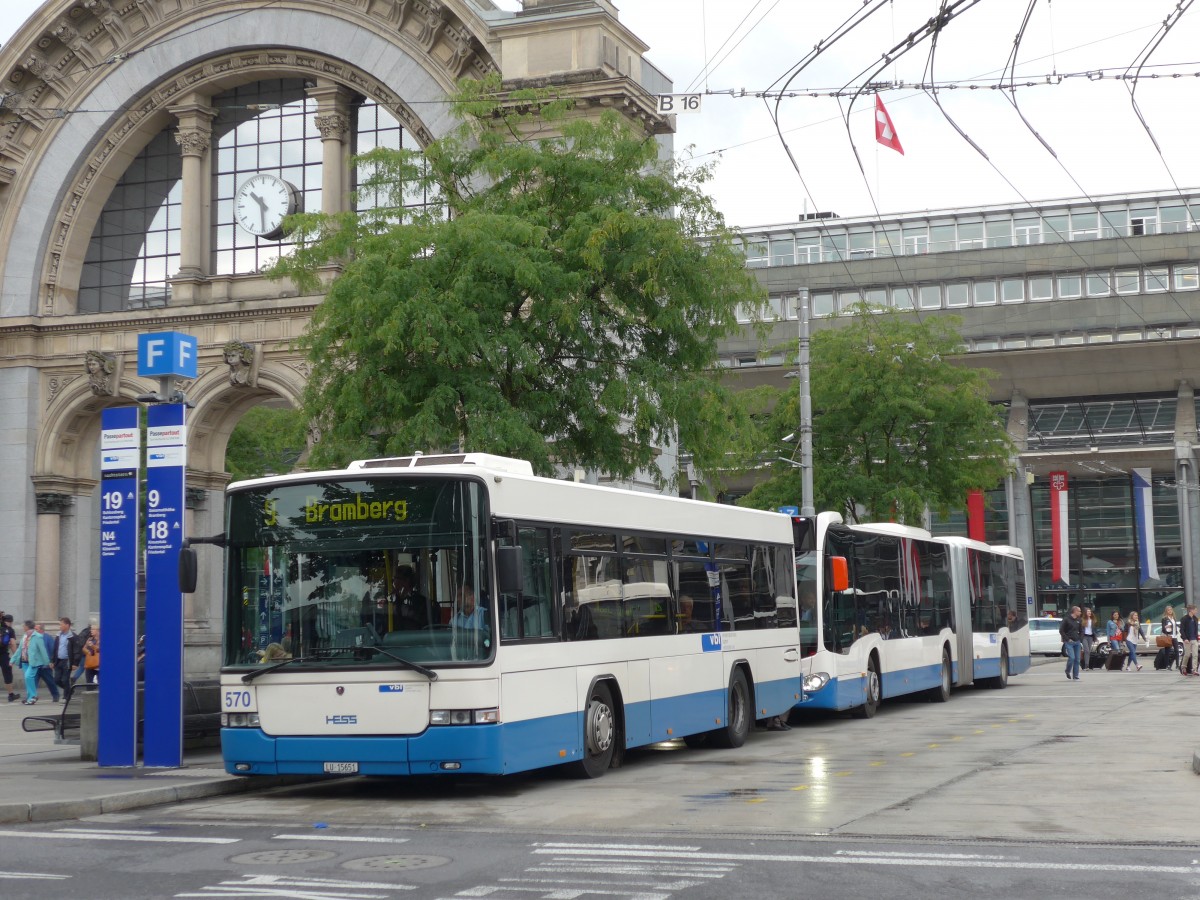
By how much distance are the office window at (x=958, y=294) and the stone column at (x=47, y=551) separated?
39.1m

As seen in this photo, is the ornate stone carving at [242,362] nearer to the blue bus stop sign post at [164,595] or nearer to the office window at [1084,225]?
the blue bus stop sign post at [164,595]

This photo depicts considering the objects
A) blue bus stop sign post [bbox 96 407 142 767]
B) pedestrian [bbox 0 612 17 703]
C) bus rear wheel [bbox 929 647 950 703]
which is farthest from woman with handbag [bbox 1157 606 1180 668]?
blue bus stop sign post [bbox 96 407 142 767]

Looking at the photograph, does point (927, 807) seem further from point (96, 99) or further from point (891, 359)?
point (96, 99)

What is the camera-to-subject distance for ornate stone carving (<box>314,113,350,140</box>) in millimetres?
34375

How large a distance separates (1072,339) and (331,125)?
35.7m

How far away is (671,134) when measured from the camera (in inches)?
1350

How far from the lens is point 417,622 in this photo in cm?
1334

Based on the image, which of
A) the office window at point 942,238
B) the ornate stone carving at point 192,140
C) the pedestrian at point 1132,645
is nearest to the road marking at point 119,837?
the ornate stone carving at point 192,140

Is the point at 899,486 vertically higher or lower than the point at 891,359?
lower

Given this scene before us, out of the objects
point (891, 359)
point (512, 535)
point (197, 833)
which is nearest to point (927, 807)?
point (512, 535)

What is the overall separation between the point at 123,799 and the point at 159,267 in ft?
82.9

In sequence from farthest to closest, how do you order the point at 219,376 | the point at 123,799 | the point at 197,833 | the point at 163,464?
the point at 219,376, the point at 163,464, the point at 123,799, the point at 197,833

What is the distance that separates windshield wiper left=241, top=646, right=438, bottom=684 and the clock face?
2285 centimetres

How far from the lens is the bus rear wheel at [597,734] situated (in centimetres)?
1498
